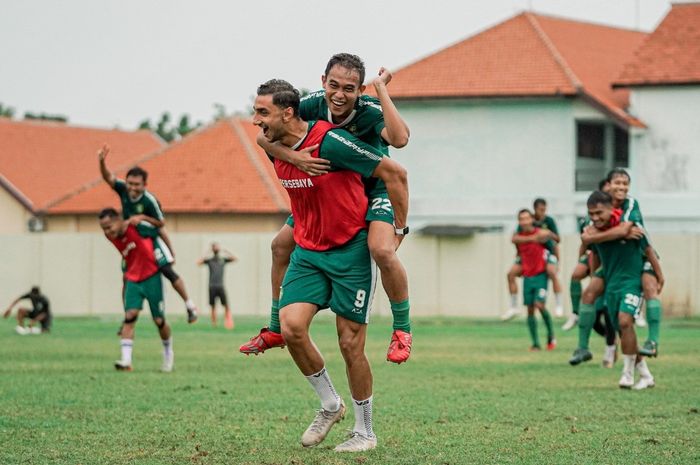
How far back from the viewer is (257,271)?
42.8 meters

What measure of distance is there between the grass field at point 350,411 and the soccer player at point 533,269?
50cm

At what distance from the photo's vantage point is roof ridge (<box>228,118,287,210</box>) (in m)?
55.0

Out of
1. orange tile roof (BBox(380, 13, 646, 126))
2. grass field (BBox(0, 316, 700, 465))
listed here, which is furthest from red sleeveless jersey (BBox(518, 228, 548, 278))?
orange tile roof (BBox(380, 13, 646, 126))

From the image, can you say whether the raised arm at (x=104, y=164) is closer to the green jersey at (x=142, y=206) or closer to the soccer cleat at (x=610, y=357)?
the green jersey at (x=142, y=206)

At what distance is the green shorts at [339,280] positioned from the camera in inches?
391

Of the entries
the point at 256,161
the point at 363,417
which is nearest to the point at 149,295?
the point at 363,417

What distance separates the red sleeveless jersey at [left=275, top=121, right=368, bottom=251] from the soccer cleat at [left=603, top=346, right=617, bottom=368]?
9.47 m

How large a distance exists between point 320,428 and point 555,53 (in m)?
43.1

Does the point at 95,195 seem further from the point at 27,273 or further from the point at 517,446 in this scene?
the point at 517,446

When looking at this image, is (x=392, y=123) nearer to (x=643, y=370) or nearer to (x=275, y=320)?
(x=275, y=320)

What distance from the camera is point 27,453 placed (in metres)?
9.77

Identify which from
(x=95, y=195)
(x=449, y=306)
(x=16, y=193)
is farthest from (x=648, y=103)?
(x=16, y=193)

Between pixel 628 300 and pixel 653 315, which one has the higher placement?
pixel 628 300

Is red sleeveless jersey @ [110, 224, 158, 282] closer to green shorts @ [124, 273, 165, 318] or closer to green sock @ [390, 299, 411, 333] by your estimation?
green shorts @ [124, 273, 165, 318]
